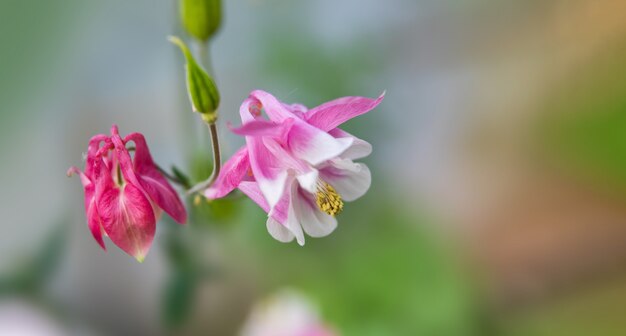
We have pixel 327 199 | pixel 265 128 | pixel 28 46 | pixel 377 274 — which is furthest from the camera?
pixel 28 46

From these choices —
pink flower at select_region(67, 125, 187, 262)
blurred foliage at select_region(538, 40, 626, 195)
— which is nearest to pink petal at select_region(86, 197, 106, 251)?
pink flower at select_region(67, 125, 187, 262)

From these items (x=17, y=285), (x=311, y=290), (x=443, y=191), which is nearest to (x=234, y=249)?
(x=311, y=290)

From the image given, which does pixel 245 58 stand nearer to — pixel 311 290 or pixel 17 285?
pixel 311 290

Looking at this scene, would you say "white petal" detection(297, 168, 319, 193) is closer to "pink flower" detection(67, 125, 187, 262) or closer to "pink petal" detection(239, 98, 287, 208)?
"pink petal" detection(239, 98, 287, 208)

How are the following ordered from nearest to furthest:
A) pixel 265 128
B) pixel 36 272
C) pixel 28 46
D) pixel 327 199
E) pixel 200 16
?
pixel 265 128 → pixel 327 199 → pixel 200 16 → pixel 36 272 → pixel 28 46

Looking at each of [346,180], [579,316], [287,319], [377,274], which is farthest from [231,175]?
[579,316]

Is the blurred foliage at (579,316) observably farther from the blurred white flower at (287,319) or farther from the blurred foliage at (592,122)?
the blurred white flower at (287,319)

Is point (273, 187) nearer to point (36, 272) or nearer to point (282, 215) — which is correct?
point (282, 215)
